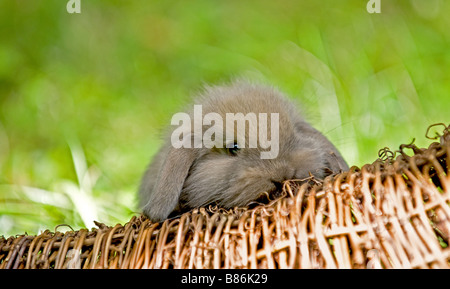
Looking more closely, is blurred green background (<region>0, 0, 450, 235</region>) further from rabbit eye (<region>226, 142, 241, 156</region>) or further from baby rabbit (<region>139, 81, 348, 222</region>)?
rabbit eye (<region>226, 142, 241, 156</region>)

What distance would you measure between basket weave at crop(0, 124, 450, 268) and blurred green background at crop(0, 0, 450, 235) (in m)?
1.75

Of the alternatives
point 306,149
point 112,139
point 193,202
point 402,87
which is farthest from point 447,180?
point 112,139

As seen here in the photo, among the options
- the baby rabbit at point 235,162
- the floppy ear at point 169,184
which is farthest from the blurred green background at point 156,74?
the floppy ear at point 169,184

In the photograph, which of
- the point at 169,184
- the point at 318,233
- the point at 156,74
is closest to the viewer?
the point at 318,233

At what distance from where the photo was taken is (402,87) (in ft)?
13.5

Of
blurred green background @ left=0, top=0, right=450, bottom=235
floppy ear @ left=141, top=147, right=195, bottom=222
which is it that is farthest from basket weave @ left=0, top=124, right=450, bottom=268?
blurred green background @ left=0, top=0, right=450, bottom=235

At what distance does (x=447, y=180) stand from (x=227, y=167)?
91 centimetres

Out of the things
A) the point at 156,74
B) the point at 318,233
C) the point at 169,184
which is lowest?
the point at 318,233

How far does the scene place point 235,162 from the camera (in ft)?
7.21

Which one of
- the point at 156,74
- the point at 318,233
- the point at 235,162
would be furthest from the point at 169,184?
the point at 156,74

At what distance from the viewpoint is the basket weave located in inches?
59.9

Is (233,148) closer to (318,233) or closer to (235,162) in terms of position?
(235,162)

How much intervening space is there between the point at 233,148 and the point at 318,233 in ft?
2.57
